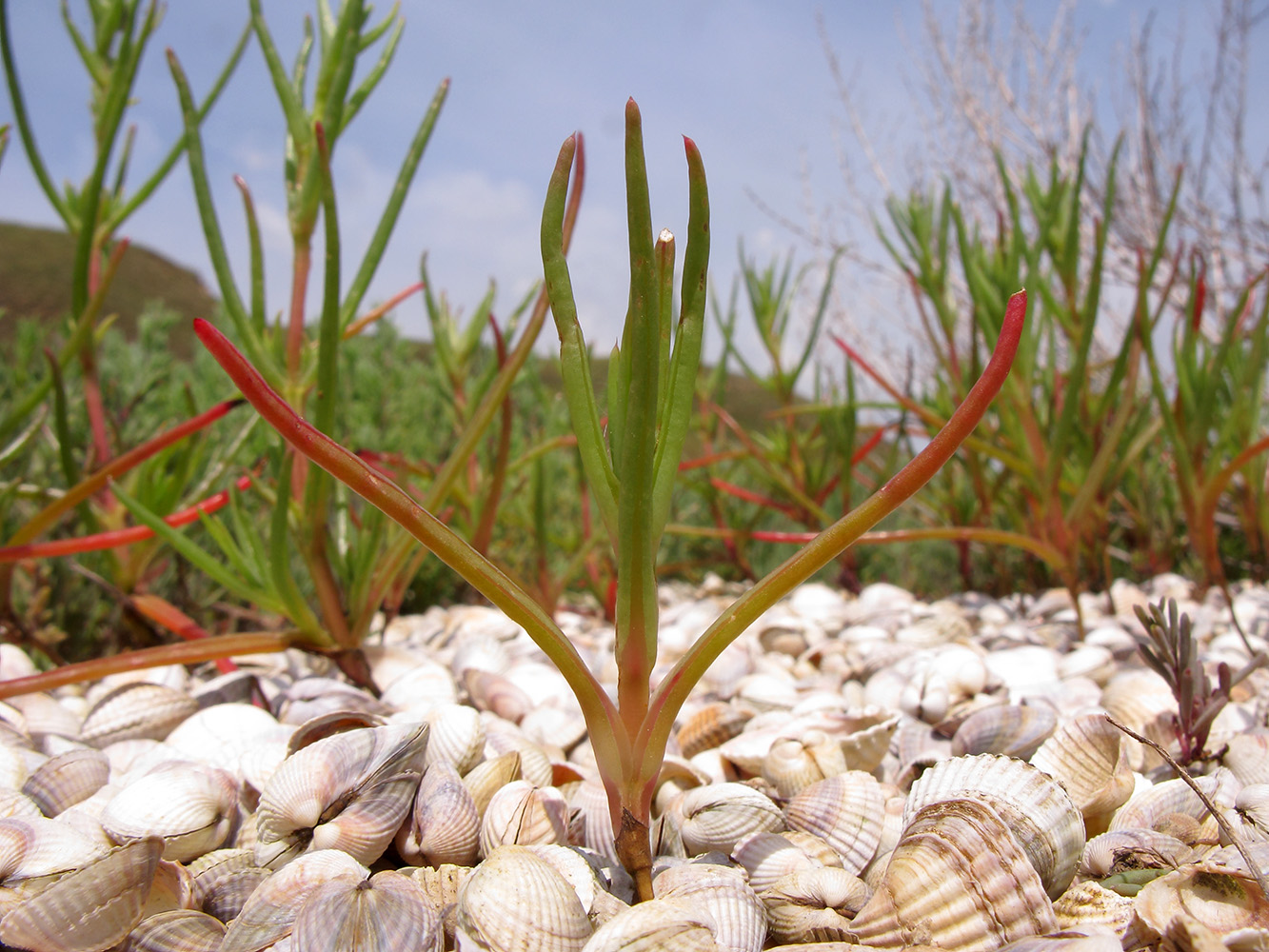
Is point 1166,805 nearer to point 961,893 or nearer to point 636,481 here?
point 961,893

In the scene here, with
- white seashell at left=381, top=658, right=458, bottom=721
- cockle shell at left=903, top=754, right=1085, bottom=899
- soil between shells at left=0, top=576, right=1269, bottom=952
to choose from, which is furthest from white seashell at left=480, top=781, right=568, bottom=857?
white seashell at left=381, top=658, right=458, bottom=721

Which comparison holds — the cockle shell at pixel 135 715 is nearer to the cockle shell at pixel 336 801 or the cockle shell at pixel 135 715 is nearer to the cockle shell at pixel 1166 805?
the cockle shell at pixel 336 801

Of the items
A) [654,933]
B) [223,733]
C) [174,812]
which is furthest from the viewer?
[223,733]

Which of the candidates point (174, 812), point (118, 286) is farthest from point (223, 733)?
point (118, 286)

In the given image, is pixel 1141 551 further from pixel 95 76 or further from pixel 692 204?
pixel 95 76

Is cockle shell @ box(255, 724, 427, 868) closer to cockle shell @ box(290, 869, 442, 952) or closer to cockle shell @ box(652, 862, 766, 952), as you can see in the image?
cockle shell @ box(290, 869, 442, 952)

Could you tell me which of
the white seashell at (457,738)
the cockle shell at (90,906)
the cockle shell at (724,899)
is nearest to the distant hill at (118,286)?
the white seashell at (457,738)

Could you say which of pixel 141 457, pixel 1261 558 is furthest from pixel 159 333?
pixel 1261 558
